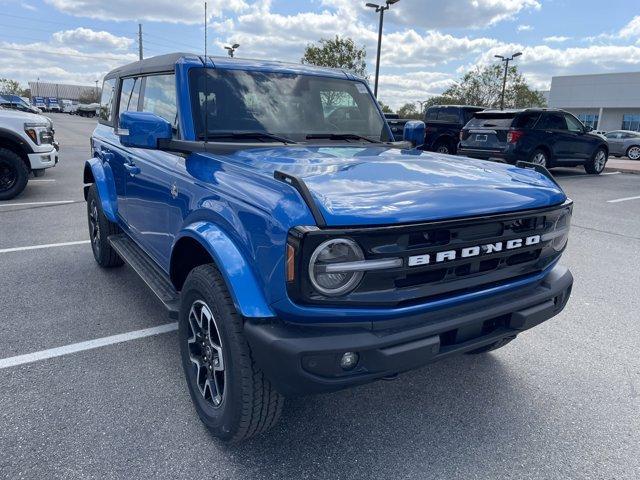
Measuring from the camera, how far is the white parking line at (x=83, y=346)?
3.16 metres

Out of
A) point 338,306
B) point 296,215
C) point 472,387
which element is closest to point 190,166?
point 296,215

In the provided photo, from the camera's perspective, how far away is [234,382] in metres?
2.14

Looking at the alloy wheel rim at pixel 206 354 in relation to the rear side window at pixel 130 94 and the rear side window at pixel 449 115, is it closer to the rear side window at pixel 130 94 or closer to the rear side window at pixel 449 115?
the rear side window at pixel 130 94

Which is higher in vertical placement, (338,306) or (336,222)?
(336,222)

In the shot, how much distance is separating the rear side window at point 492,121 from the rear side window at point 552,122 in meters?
0.84

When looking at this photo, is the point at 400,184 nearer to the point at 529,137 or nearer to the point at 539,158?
the point at 529,137

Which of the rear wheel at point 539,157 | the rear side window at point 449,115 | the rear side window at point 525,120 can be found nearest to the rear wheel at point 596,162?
the rear wheel at point 539,157

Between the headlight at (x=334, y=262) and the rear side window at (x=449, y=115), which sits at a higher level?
the rear side window at (x=449, y=115)

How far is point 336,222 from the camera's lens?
1867 millimetres

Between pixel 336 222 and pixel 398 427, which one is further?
pixel 398 427

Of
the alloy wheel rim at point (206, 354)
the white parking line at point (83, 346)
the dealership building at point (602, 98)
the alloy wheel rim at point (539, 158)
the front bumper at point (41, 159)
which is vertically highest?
the dealership building at point (602, 98)

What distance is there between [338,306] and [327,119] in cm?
196

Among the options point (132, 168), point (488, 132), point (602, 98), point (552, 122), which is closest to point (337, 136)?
point (132, 168)

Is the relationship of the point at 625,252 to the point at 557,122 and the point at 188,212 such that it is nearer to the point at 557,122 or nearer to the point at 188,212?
the point at 188,212
